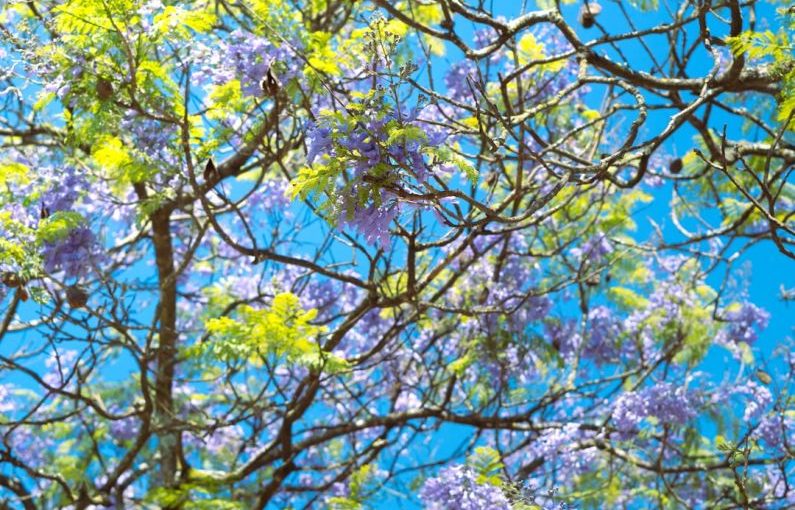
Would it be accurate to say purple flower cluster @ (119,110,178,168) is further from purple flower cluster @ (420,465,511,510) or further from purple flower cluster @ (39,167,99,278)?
purple flower cluster @ (420,465,511,510)

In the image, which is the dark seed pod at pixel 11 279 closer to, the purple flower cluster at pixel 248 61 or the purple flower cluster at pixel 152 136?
the purple flower cluster at pixel 152 136

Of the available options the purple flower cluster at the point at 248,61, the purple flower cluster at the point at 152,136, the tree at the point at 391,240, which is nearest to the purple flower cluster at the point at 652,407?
the tree at the point at 391,240

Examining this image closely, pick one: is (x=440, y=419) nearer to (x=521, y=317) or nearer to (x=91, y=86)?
(x=521, y=317)

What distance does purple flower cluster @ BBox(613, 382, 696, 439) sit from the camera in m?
5.97

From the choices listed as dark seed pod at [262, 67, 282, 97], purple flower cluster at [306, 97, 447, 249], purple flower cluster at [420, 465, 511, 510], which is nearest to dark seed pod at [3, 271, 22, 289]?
dark seed pod at [262, 67, 282, 97]

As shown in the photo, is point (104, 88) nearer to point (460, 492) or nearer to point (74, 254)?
point (74, 254)

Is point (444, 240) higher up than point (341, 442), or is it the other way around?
point (341, 442)

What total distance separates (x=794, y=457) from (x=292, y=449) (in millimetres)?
2711

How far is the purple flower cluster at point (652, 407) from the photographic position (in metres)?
5.97

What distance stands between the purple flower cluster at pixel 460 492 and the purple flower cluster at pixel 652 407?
5.45 ft

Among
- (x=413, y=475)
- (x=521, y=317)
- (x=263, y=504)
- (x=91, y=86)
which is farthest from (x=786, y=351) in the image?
(x=91, y=86)

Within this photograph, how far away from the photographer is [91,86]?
4.07 meters

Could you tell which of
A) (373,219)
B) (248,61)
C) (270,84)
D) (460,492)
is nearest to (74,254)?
(248,61)

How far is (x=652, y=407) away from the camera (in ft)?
19.7
